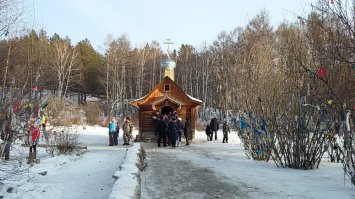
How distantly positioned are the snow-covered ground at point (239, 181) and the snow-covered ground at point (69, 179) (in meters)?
1.22

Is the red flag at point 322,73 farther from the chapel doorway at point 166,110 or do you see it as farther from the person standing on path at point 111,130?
the chapel doorway at point 166,110

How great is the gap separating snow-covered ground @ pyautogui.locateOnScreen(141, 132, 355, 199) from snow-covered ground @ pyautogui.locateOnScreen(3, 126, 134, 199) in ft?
3.99

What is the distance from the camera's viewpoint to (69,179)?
10.8m

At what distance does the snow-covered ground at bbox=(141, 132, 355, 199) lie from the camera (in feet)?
26.5

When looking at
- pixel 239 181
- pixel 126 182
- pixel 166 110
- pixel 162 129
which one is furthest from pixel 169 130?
pixel 126 182

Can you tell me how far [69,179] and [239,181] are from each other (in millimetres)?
4552

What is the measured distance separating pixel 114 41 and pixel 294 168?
40.5 meters

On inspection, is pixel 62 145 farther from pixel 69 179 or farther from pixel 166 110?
pixel 166 110

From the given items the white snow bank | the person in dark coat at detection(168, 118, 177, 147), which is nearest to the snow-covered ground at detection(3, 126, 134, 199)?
the white snow bank

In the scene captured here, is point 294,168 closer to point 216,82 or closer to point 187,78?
point 216,82

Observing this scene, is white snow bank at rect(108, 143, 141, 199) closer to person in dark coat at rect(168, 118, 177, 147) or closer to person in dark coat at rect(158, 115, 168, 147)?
person in dark coat at rect(168, 118, 177, 147)

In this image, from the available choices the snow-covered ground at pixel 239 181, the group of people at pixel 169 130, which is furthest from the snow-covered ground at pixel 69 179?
the group of people at pixel 169 130

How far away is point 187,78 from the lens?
54.4 m

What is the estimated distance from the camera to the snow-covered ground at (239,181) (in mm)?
8062
